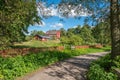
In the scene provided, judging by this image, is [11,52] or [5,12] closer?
[5,12]

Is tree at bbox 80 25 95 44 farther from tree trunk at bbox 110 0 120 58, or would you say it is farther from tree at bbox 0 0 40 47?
tree at bbox 0 0 40 47

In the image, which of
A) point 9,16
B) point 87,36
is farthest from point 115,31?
point 87,36

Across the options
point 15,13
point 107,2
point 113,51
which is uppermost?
point 107,2

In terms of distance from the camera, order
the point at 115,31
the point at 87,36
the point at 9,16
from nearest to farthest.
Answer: the point at 9,16 → the point at 115,31 → the point at 87,36

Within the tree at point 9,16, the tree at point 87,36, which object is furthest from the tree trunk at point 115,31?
the tree at point 87,36

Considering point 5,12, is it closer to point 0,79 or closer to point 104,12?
point 0,79

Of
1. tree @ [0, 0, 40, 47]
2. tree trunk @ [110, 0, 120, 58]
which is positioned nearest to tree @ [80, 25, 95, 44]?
tree trunk @ [110, 0, 120, 58]

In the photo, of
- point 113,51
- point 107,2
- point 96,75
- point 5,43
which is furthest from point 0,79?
point 107,2

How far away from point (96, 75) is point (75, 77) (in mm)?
1541

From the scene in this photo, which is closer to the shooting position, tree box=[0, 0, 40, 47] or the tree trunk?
tree box=[0, 0, 40, 47]

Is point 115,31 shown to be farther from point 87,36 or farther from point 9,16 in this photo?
point 87,36

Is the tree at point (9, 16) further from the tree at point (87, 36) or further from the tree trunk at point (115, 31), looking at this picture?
the tree at point (87, 36)

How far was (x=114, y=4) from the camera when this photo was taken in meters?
13.7

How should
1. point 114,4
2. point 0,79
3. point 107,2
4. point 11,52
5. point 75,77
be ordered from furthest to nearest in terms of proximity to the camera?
point 11,52 → point 107,2 → point 114,4 → point 75,77 → point 0,79
